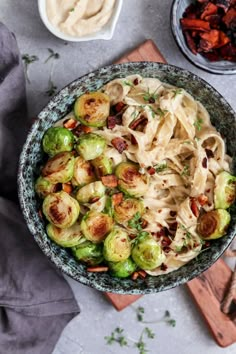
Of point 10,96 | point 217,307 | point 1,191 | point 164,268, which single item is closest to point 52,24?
point 10,96

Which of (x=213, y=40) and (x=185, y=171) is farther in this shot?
(x=213, y=40)

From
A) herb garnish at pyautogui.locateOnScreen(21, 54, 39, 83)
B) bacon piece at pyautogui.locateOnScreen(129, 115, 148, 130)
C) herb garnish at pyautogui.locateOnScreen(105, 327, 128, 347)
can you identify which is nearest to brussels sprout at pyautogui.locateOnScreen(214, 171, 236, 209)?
bacon piece at pyautogui.locateOnScreen(129, 115, 148, 130)

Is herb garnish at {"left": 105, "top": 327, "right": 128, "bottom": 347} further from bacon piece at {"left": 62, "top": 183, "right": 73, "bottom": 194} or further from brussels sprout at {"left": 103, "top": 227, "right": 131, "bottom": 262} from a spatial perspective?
bacon piece at {"left": 62, "top": 183, "right": 73, "bottom": 194}

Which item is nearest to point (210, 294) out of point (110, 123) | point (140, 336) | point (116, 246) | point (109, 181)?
point (140, 336)

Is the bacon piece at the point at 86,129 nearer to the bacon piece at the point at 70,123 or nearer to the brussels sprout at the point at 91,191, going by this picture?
the bacon piece at the point at 70,123

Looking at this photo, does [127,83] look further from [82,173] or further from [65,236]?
[65,236]

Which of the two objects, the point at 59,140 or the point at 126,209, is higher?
the point at 59,140
